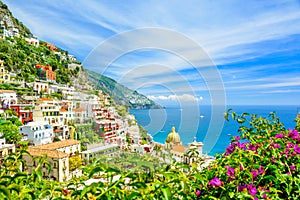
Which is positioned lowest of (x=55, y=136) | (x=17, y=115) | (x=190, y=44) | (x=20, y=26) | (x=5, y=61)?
(x=55, y=136)

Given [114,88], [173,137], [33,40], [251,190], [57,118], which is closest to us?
[251,190]

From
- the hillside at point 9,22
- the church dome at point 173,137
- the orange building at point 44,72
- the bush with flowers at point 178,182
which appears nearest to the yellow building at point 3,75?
the orange building at point 44,72

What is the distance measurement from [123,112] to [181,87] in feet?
11.7

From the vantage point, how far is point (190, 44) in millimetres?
2838

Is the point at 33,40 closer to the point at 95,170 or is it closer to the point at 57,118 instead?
the point at 57,118

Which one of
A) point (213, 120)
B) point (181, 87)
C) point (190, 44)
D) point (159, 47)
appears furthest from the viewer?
point (181, 87)

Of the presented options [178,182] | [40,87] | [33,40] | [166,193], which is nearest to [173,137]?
[178,182]

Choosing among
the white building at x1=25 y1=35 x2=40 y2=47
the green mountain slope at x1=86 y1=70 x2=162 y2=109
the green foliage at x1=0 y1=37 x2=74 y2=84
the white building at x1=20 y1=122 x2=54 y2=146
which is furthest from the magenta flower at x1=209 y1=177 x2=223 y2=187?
the white building at x1=25 y1=35 x2=40 y2=47

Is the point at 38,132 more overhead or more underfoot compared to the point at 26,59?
more underfoot

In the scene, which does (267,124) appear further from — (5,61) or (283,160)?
(5,61)

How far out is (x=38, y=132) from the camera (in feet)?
60.4

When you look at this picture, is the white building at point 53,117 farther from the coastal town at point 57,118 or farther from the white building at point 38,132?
the white building at point 38,132

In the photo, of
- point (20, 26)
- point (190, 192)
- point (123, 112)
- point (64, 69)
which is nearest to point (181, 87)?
point (190, 192)

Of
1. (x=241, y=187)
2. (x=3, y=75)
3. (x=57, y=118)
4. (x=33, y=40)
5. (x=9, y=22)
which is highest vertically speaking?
(x=9, y=22)
